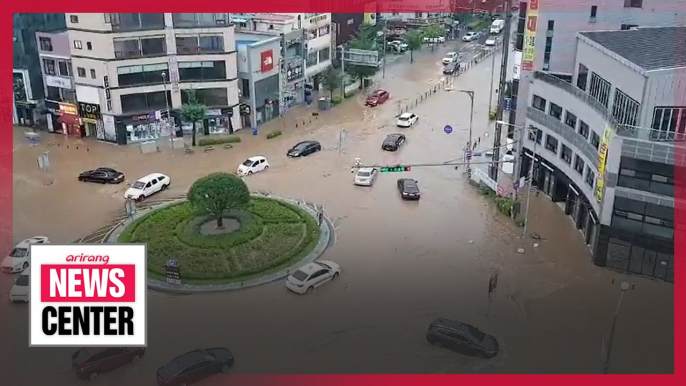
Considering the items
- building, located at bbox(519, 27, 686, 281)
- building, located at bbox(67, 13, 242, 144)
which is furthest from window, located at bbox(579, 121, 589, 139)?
building, located at bbox(67, 13, 242, 144)

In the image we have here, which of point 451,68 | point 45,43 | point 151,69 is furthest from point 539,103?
point 45,43

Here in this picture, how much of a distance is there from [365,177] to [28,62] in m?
27.1

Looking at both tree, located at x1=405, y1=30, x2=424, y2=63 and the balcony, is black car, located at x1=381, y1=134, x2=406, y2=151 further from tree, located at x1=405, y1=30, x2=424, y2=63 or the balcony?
tree, located at x1=405, y1=30, x2=424, y2=63

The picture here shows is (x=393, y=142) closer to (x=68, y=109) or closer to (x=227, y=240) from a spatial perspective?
(x=227, y=240)

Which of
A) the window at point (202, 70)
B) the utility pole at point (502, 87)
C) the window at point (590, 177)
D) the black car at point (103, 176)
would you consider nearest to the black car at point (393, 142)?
the utility pole at point (502, 87)

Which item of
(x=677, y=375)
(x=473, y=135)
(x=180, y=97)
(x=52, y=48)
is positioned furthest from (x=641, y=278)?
(x=52, y=48)

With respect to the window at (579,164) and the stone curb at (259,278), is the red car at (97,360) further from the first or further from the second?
the window at (579,164)

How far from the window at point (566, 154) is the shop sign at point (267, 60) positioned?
74.6ft

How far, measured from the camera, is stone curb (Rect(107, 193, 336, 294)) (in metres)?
25.1

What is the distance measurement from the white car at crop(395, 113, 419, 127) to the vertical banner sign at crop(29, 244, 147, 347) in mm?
29734

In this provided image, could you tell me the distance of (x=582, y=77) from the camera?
108ft

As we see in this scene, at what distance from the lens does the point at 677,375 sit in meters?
20.6

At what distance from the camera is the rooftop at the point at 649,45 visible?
26375mm

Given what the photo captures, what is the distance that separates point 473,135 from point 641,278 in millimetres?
A: 20934
